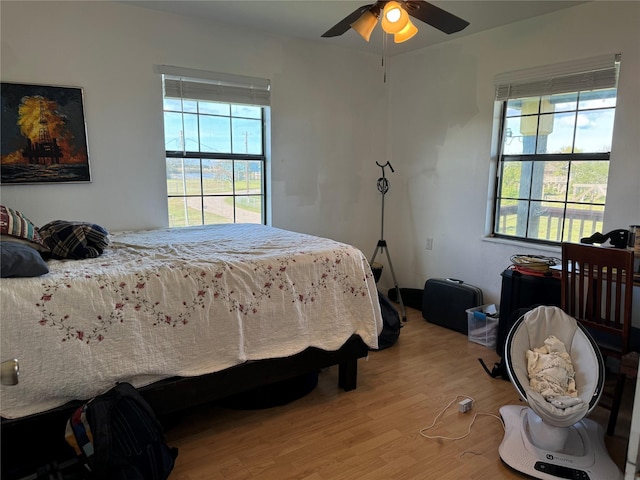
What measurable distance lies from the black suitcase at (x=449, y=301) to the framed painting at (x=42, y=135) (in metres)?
2.92

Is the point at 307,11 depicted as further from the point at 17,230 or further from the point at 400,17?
the point at 17,230

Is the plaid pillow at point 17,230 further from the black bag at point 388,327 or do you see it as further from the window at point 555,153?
the window at point 555,153

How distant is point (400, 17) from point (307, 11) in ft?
4.17

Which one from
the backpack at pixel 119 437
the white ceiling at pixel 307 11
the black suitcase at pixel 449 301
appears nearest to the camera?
the backpack at pixel 119 437

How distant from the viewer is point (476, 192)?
3.79 m

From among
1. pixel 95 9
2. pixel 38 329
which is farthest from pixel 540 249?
pixel 95 9

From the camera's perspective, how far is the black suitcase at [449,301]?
3.66m

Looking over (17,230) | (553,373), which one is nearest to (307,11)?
(17,230)

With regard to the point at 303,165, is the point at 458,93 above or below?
above

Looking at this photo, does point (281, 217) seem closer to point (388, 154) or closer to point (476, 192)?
point (388, 154)

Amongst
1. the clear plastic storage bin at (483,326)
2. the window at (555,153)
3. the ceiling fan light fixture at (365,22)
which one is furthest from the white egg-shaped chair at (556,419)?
the ceiling fan light fixture at (365,22)

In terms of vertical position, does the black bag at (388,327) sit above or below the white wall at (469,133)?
below

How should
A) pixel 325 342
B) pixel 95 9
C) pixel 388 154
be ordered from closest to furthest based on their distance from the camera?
pixel 325 342
pixel 95 9
pixel 388 154

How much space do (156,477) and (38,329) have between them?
2.45 ft
